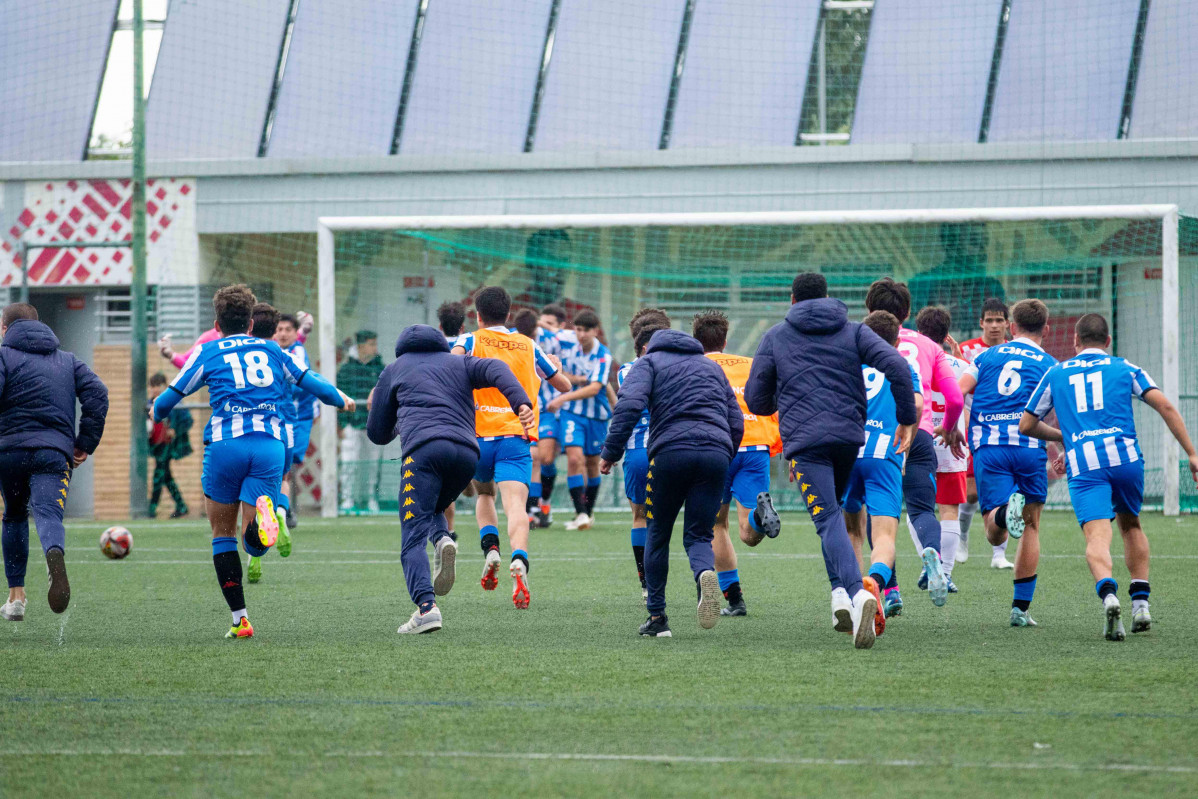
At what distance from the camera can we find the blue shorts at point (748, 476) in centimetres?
814

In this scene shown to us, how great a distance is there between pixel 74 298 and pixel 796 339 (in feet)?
48.6

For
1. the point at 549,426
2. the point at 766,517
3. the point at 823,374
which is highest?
the point at 823,374

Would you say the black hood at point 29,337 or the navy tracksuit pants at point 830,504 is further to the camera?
the black hood at point 29,337

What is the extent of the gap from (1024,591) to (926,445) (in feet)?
3.92

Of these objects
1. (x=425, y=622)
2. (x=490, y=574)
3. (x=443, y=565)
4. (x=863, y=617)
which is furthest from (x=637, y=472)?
(x=863, y=617)

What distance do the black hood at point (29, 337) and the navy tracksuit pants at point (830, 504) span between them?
4.28 m

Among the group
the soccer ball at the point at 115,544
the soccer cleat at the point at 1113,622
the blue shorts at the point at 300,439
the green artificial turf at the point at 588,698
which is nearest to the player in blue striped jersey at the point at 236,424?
the green artificial turf at the point at 588,698

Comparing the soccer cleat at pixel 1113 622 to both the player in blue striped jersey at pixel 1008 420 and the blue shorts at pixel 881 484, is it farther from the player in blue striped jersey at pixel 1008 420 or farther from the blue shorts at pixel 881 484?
the player in blue striped jersey at pixel 1008 420

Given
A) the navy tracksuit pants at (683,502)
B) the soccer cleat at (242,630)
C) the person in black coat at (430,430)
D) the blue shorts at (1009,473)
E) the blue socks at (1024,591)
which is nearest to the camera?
the navy tracksuit pants at (683,502)

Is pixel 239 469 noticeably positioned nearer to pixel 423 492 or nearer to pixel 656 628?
pixel 423 492

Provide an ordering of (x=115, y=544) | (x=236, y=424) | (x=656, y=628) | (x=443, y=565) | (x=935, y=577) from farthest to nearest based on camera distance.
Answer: (x=115, y=544)
(x=935, y=577)
(x=236, y=424)
(x=443, y=565)
(x=656, y=628)

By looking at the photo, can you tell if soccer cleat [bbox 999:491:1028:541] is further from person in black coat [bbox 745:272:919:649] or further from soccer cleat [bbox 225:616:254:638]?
soccer cleat [bbox 225:616:254:638]

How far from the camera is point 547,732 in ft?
15.7

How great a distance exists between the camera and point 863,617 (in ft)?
21.4
